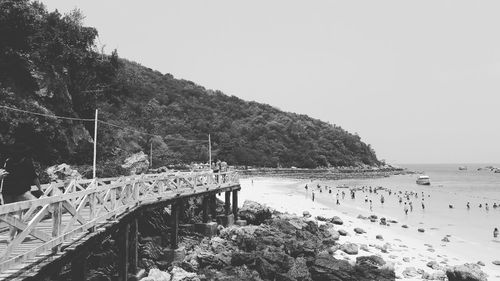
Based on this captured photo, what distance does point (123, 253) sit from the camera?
12.7 meters

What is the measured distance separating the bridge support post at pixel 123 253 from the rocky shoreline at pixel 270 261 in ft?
4.18

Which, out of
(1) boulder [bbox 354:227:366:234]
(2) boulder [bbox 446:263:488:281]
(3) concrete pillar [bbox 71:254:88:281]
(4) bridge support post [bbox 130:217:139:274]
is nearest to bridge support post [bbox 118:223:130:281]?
Result: (4) bridge support post [bbox 130:217:139:274]

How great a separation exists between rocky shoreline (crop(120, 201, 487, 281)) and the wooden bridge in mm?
1304

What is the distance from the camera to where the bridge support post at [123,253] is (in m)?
12.6

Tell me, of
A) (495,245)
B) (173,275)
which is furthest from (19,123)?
(495,245)

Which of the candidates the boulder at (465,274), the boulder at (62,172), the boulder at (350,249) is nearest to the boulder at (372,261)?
the boulder at (350,249)

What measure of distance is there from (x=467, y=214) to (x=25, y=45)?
41.1 m

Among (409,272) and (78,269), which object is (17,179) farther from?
(409,272)

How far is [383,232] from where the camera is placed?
27.0 meters

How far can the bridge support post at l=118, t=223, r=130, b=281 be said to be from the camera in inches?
497

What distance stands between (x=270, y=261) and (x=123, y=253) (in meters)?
5.97

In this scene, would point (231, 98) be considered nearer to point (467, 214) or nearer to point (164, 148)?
point (164, 148)

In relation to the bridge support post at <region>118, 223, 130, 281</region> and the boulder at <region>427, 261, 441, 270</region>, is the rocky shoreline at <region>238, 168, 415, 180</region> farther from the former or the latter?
the bridge support post at <region>118, 223, 130, 281</region>

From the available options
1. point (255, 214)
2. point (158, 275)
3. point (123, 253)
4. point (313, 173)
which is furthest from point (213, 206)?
point (313, 173)
